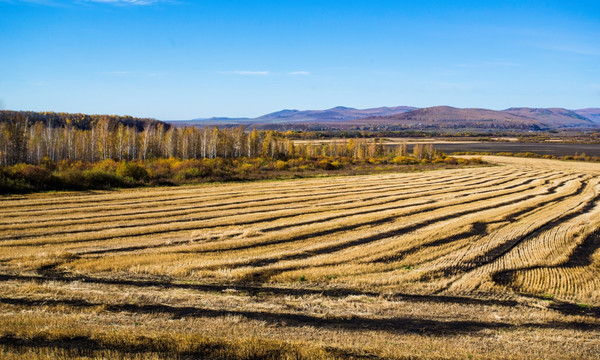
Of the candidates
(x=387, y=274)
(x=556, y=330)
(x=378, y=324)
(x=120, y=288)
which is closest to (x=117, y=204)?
(x=120, y=288)

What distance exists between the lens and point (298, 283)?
39.2ft

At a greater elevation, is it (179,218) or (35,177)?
(35,177)

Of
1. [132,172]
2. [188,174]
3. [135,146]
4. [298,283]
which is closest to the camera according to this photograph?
[298,283]

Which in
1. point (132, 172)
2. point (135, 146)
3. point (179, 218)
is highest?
point (135, 146)

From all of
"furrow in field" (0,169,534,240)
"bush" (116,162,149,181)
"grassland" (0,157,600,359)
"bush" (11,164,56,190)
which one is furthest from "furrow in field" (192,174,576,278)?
"bush" (116,162,149,181)

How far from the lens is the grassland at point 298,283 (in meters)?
7.88

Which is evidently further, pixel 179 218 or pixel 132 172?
pixel 132 172

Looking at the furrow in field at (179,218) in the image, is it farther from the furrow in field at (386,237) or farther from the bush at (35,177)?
the bush at (35,177)

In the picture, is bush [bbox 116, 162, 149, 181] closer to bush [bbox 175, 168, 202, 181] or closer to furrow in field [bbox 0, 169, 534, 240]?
bush [bbox 175, 168, 202, 181]

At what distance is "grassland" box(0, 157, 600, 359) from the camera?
7.88 metres

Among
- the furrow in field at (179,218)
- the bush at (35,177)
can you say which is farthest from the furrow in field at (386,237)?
the bush at (35,177)

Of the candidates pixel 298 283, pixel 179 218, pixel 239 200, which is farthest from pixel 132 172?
pixel 298 283

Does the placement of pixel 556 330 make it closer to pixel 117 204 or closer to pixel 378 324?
pixel 378 324

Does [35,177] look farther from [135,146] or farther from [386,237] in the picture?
[135,146]
